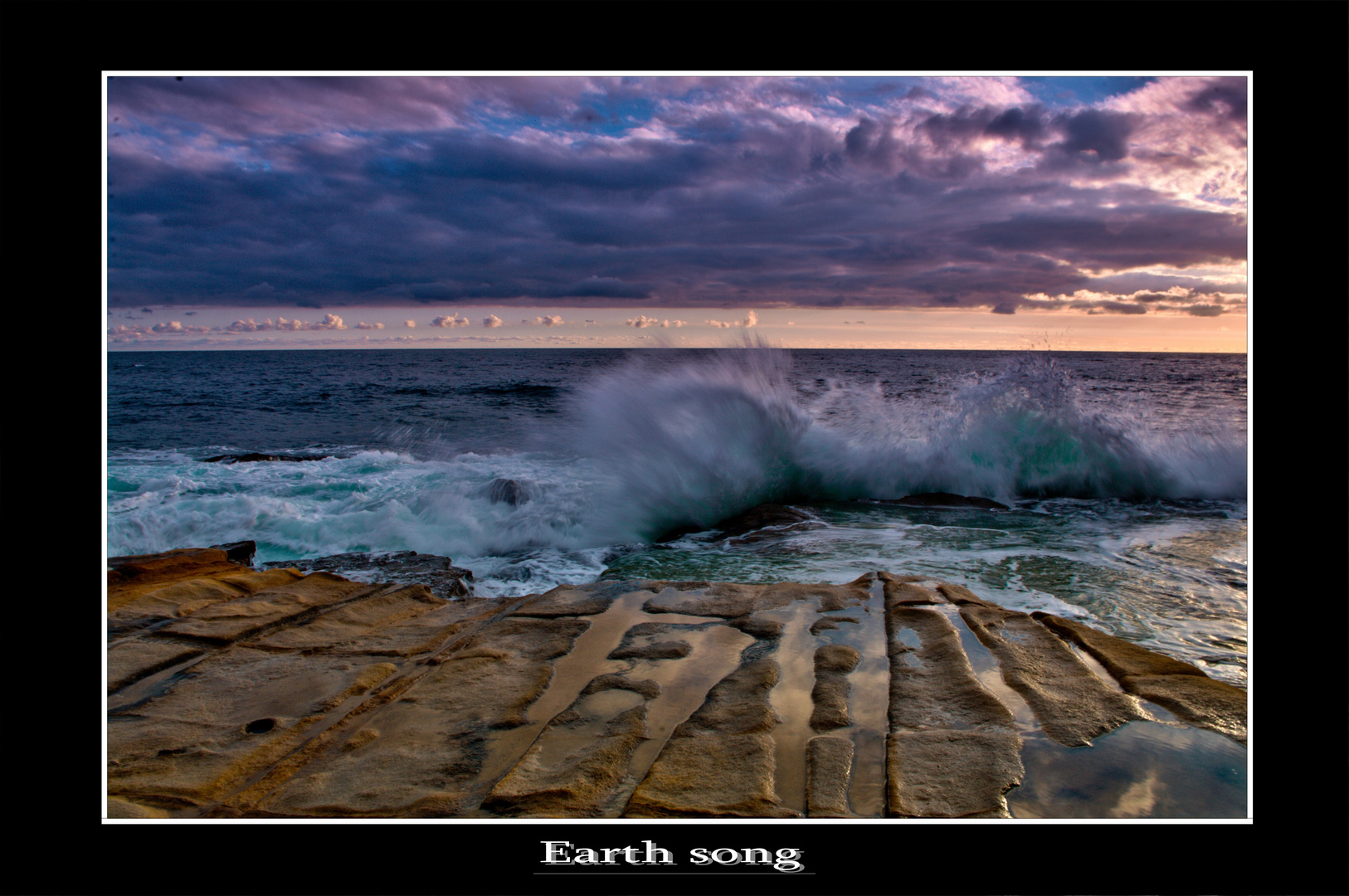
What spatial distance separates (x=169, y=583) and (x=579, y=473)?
5.21 metres

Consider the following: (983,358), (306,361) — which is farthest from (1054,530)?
(306,361)

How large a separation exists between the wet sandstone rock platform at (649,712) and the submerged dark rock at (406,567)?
2.28ft

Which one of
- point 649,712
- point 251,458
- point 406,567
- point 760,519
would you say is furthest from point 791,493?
point 251,458

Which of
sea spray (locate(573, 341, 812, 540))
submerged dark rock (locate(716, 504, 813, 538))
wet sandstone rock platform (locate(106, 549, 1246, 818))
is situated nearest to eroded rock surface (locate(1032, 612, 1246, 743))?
wet sandstone rock platform (locate(106, 549, 1246, 818))

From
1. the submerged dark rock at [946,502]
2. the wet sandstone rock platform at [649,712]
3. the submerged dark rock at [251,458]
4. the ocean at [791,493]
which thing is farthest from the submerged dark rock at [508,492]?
the submerged dark rock at [251,458]

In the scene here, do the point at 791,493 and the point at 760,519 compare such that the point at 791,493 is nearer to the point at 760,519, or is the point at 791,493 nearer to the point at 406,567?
the point at 760,519

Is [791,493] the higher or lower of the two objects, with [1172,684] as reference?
higher

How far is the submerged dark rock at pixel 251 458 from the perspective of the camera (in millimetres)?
10133

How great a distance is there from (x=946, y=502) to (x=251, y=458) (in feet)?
34.5

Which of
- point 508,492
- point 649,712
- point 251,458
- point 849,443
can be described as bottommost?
point 649,712

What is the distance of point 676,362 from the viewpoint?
302 inches

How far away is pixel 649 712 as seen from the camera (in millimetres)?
2125

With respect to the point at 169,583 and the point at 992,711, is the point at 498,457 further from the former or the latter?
the point at 992,711

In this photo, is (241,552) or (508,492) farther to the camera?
(508,492)
